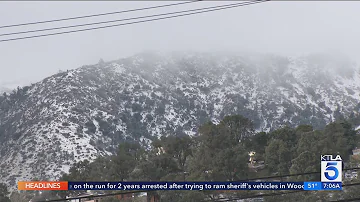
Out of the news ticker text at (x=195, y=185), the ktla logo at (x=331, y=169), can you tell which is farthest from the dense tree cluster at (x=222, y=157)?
the ktla logo at (x=331, y=169)

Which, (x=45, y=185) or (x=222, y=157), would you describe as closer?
(x=45, y=185)

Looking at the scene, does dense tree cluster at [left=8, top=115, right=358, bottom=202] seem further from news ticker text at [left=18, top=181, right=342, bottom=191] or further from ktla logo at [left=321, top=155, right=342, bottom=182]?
ktla logo at [left=321, top=155, right=342, bottom=182]

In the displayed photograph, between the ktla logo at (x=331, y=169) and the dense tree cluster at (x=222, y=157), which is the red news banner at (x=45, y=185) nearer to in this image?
the ktla logo at (x=331, y=169)

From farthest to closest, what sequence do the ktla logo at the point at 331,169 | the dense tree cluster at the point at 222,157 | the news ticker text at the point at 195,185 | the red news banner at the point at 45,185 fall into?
the dense tree cluster at the point at 222,157
the red news banner at the point at 45,185
the ktla logo at the point at 331,169
the news ticker text at the point at 195,185

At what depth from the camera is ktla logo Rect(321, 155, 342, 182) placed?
1930 cm

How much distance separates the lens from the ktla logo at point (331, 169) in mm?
19297

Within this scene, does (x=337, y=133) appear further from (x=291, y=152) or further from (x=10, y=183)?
(x=10, y=183)

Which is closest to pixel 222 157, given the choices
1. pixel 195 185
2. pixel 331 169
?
pixel 331 169

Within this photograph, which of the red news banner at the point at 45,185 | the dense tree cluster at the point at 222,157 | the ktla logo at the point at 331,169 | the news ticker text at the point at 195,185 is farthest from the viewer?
the dense tree cluster at the point at 222,157

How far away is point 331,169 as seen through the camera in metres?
19.7

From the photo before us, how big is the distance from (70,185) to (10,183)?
124m

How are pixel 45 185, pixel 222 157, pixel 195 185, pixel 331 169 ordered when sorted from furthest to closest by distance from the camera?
pixel 222 157 < pixel 45 185 < pixel 331 169 < pixel 195 185

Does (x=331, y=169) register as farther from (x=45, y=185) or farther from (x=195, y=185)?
(x=45, y=185)

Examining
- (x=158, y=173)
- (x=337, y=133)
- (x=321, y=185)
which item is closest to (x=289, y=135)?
(x=337, y=133)
